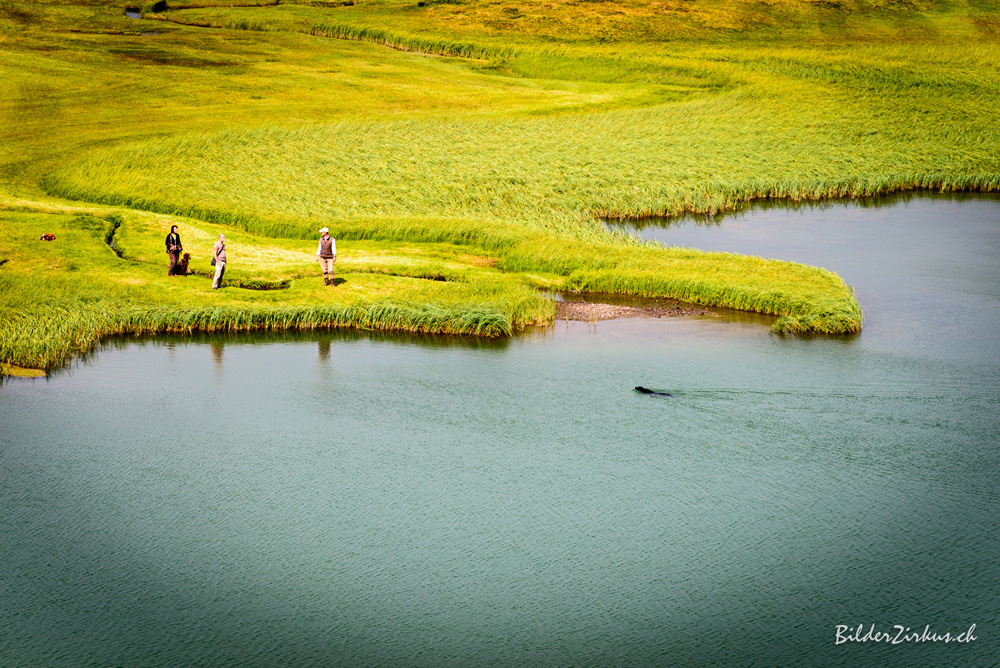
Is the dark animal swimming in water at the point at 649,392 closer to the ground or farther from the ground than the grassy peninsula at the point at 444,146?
closer to the ground

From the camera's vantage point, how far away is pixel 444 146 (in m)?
51.8

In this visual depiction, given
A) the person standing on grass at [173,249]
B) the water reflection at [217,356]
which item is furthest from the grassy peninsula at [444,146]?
the water reflection at [217,356]

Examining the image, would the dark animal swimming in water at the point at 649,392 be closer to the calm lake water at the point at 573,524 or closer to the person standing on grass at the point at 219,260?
the calm lake water at the point at 573,524

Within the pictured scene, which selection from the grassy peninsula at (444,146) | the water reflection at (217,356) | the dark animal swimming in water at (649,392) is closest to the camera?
the dark animal swimming in water at (649,392)

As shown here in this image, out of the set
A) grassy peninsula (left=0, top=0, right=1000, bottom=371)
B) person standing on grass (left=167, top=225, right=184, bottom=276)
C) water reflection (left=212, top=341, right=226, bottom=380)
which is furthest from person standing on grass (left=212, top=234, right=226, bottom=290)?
water reflection (left=212, top=341, right=226, bottom=380)

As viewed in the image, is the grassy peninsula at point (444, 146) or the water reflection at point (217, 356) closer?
the water reflection at point (217, 356)

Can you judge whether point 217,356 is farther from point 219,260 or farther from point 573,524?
point 573,524

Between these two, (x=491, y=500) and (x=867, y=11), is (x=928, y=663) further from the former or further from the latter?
(x=867, y=11)

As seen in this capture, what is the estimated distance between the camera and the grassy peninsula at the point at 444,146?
3388 centimetres

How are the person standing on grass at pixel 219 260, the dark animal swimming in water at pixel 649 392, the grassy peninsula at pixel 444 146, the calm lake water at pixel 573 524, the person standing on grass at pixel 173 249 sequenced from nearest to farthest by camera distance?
the calm lake water at pixel 573 524 → the dark animal swimming in water at pixel 649 392 → the person standing on grass at pixel 219 260 → the grassy peninsula at pixel 444 146 → the person standing on grass at pixel 173 249

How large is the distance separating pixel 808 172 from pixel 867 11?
38586 mm

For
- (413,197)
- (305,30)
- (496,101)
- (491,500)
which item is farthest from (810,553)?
(305,30)

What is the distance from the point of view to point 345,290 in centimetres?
3412

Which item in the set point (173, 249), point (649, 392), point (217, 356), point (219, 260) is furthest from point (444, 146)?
point (649, 392)
